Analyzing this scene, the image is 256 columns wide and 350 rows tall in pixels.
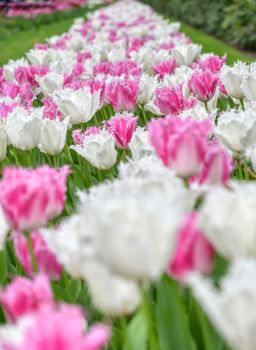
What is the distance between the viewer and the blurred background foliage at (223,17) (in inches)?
490

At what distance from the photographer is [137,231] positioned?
0.97m

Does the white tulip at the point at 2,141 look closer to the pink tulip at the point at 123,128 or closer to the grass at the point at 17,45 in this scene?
the pink tulip at the point at 123,128

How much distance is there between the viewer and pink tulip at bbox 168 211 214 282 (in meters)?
1.10

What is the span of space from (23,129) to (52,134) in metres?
0.15

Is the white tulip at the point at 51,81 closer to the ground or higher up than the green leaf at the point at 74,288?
closer to the ground

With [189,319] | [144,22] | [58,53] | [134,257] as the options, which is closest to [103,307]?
[134,257]

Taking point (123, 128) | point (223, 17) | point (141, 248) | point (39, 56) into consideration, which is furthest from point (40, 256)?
point (223, 17)

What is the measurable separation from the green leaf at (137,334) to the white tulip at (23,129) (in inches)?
48.0

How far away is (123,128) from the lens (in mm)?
2535

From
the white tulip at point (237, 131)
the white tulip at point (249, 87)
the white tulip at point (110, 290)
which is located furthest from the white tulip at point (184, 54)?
the white tulip at point (110, 290)

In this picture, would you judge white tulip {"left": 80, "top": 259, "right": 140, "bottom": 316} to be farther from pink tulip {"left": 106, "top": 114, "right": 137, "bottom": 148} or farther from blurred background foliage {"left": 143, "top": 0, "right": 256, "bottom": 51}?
blurred background foliage {"left": 143, "top": 0, "right": 256, "bottom": 51}

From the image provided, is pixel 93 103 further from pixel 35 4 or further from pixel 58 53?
pixel 35 4

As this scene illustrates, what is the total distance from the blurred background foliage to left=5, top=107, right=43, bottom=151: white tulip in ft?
32.5

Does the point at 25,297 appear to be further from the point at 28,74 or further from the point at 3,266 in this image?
the point at 28,74
